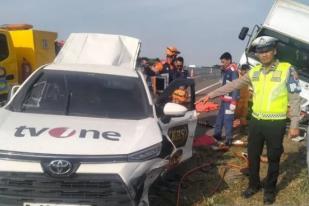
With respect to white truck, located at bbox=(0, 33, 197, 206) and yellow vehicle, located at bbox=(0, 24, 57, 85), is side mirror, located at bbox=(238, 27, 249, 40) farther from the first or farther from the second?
white truck, located at bbox=(0, 33, 197, 206)

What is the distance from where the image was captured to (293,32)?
39.7 ft

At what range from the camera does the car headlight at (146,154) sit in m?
4.59

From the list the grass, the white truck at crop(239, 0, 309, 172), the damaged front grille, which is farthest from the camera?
the white truck at crop(239, 0, 309, 172)

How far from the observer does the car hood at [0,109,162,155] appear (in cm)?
445

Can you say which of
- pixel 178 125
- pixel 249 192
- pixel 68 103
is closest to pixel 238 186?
pixel 249 192

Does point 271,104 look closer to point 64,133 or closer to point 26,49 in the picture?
point 64,133

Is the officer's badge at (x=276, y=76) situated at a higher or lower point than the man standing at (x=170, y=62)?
higher

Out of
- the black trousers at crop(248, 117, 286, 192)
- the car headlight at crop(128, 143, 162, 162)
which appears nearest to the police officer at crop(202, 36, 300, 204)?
the black trousers at crop(248, 117, 286, 192)

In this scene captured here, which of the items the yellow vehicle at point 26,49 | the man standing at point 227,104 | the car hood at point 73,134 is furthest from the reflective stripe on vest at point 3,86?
the car hood at point 73,134

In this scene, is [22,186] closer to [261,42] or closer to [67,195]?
[67,195]

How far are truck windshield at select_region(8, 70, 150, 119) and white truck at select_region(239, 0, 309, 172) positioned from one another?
6.79m

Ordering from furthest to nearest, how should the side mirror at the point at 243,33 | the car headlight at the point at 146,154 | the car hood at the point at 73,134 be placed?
1. the side mirror at the point at 243,33
2. the car headlight at the point at 146,154
3. the car hood at the point at 73,134

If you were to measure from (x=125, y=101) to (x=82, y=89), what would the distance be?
514 millimetres

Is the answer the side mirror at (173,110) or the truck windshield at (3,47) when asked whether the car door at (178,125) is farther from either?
the truck windshield at (3,47)
